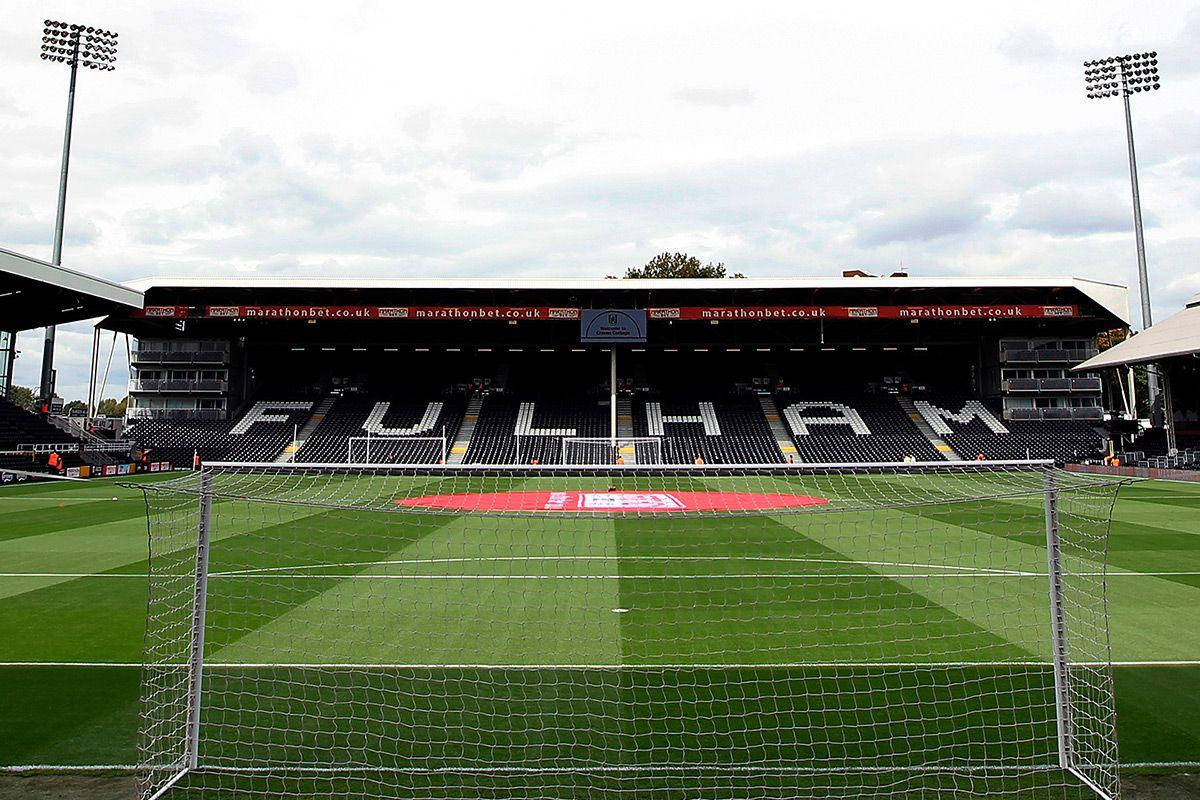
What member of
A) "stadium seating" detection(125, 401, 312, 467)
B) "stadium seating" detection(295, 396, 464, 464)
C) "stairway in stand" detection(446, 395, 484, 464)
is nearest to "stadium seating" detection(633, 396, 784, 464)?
"stairway in stand" detection(446, 395, 484, 464)

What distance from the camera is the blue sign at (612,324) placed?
37781mm

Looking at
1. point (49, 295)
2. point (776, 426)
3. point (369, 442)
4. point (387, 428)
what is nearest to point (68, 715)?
point (49, 295)

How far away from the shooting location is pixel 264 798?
177 inches

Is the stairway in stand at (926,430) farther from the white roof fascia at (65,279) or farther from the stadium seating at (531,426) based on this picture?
the white roof fascia at (65,279)

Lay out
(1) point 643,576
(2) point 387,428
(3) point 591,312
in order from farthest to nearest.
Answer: (2) point 387,428 < (3) point 591,312 < (1) point 643,576

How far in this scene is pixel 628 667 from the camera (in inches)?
264

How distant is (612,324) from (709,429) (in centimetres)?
830

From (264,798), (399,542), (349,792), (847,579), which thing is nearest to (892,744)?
(349,792)

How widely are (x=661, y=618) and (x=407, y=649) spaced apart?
111 inches

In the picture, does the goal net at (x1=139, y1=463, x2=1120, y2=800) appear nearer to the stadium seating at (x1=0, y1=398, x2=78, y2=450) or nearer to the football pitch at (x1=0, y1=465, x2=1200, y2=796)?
the football pitch at (x1=0, y1=465, x2=1200, y2=796)

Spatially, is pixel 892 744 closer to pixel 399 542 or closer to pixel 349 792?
pixel 349 792

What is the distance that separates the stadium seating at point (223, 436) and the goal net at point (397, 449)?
3.91 m

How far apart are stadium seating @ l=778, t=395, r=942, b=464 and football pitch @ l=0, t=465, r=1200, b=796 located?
24.3 m

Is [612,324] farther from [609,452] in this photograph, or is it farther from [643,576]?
[643,576]
